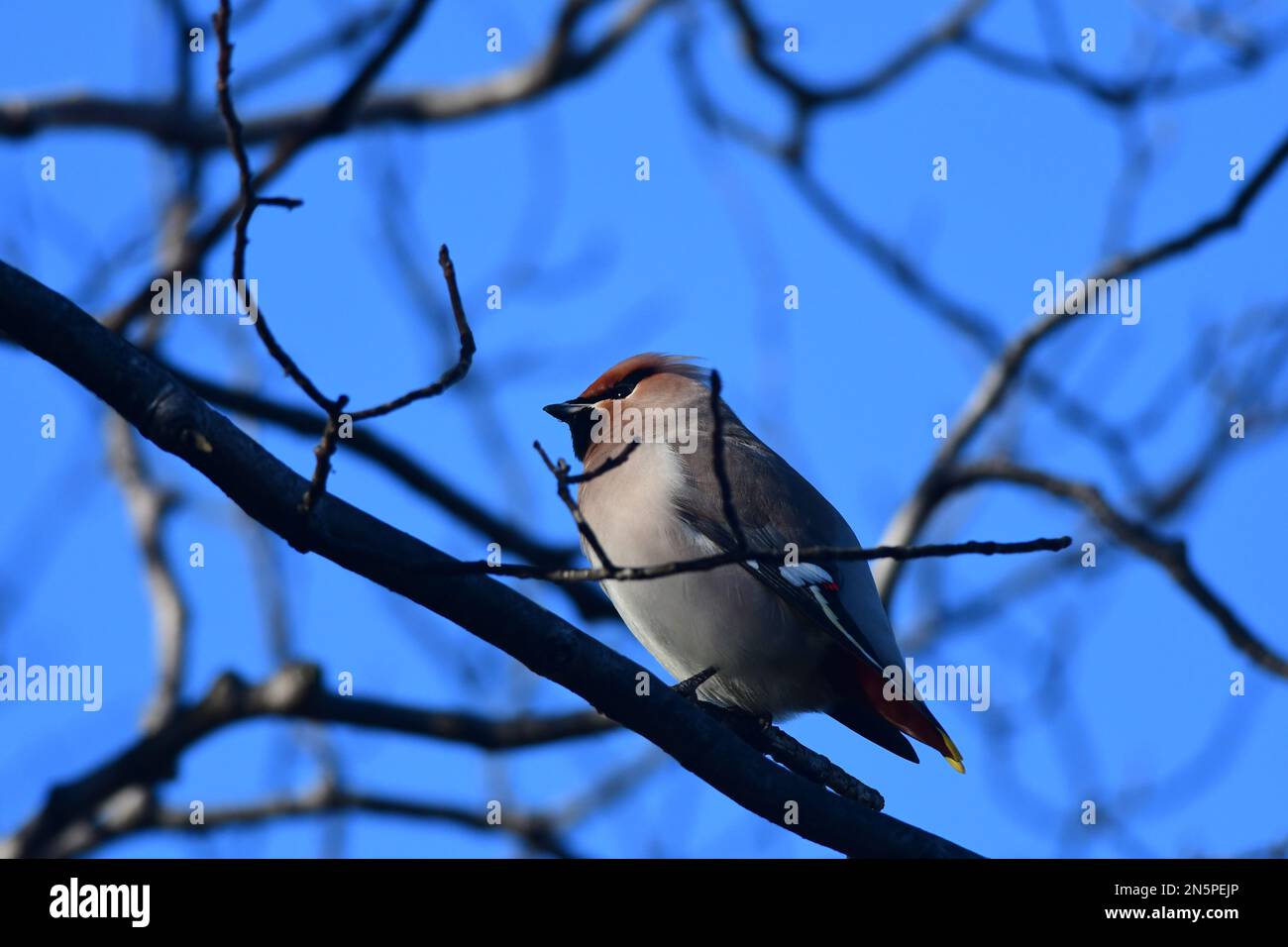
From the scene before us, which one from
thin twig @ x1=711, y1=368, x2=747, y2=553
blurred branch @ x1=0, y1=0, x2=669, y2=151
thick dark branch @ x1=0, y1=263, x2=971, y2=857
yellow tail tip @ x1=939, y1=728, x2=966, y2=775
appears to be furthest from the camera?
blurred branch @ x1=0, y1=0, x2=669, y2=151

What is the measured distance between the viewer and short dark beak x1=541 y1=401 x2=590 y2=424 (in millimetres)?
6309

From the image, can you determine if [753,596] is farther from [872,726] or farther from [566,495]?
[566,495]

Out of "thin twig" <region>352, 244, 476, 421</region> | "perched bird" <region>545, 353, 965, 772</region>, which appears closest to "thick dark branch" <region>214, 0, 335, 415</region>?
"thin twig" <region>352, 244, 476, 421</region>

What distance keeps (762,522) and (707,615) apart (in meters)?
0.39

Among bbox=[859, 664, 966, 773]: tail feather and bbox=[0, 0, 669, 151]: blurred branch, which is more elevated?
bbox=[0, 0, 669, 151]: blurred branch

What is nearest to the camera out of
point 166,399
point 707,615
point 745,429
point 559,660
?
point 166,399

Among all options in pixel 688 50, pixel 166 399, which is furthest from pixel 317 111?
pixel 166 399

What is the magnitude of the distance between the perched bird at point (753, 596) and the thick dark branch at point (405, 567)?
3.50ft

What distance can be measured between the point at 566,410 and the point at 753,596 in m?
1.36

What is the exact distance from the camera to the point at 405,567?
3639 millimetres

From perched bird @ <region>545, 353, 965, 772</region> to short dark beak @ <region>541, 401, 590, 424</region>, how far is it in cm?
55

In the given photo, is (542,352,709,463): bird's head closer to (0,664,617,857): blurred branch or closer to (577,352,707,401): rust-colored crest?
(577,352,707,401): rust-colored crest

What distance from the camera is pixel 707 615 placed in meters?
5.29
